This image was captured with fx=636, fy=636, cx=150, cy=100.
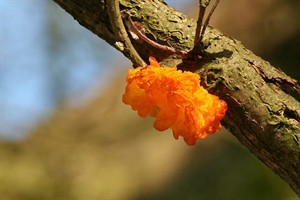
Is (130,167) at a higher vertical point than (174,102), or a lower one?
lower

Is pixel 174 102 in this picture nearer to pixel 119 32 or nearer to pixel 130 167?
pixel 119 32

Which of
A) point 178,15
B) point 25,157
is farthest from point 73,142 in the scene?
point 178,15

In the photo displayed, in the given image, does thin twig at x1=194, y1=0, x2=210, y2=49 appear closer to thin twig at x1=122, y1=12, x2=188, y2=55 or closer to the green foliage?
thin twig at x1=122, y1=12, x2=188, y2=55

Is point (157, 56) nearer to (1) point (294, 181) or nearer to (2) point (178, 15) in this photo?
(2) point (178, 15)

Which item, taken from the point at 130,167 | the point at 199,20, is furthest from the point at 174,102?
the point at 130,167

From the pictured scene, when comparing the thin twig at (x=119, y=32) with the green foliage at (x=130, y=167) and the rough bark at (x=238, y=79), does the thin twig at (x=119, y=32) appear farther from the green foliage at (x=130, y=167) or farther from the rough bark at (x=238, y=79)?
the green foliage at (x=130, y=167)

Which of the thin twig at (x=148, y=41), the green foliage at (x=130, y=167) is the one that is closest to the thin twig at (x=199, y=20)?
the thin twig at (x=148, y=41)
